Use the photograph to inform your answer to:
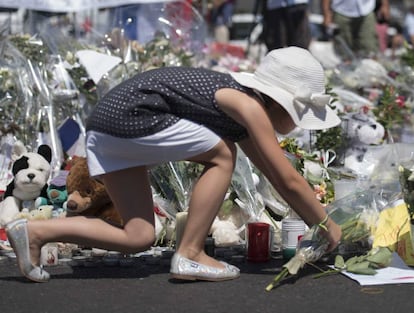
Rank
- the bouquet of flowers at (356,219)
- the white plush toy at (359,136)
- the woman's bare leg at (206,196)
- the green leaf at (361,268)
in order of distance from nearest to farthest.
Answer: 1. the woman's bare leg at (206,196)
2. the green leaf at (361,268)
3. the bouquet of flowers at (356,219)
4. the white plush toy at (359,136)

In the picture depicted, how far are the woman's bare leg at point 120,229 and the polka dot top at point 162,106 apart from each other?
214mm

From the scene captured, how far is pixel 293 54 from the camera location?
11.0ft

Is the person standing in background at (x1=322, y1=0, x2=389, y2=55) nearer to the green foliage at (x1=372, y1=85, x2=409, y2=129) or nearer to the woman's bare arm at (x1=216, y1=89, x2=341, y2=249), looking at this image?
the green foliage at (x1=372, y1=85, x2=409, y2=129)

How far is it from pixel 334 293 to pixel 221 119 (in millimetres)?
775

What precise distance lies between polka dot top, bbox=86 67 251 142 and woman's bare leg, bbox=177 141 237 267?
0.27ft

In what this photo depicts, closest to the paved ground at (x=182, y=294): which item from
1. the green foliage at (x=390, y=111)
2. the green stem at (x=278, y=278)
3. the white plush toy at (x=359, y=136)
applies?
the green stem at (x=278, y=278)

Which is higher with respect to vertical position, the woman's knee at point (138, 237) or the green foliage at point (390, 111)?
the woman's knee at point (138, 237)

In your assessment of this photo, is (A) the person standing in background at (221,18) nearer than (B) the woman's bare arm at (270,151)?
No

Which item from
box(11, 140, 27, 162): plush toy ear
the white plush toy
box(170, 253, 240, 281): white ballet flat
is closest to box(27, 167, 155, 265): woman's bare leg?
box(170, 253, 240, 281): white ballet flat

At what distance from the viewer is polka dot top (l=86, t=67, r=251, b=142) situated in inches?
129

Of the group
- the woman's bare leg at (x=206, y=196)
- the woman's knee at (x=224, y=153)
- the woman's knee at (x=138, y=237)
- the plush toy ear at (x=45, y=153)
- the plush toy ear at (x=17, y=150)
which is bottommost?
the plush toy ear at (x=17, y=150)

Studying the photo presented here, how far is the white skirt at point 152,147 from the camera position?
10.8 feet

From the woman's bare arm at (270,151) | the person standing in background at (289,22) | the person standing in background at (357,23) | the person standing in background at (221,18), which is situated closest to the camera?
the woman's bare arm at (270,151)

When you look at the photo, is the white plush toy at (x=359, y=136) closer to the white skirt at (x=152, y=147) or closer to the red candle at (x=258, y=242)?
the red candle at (x=258, y=242)
